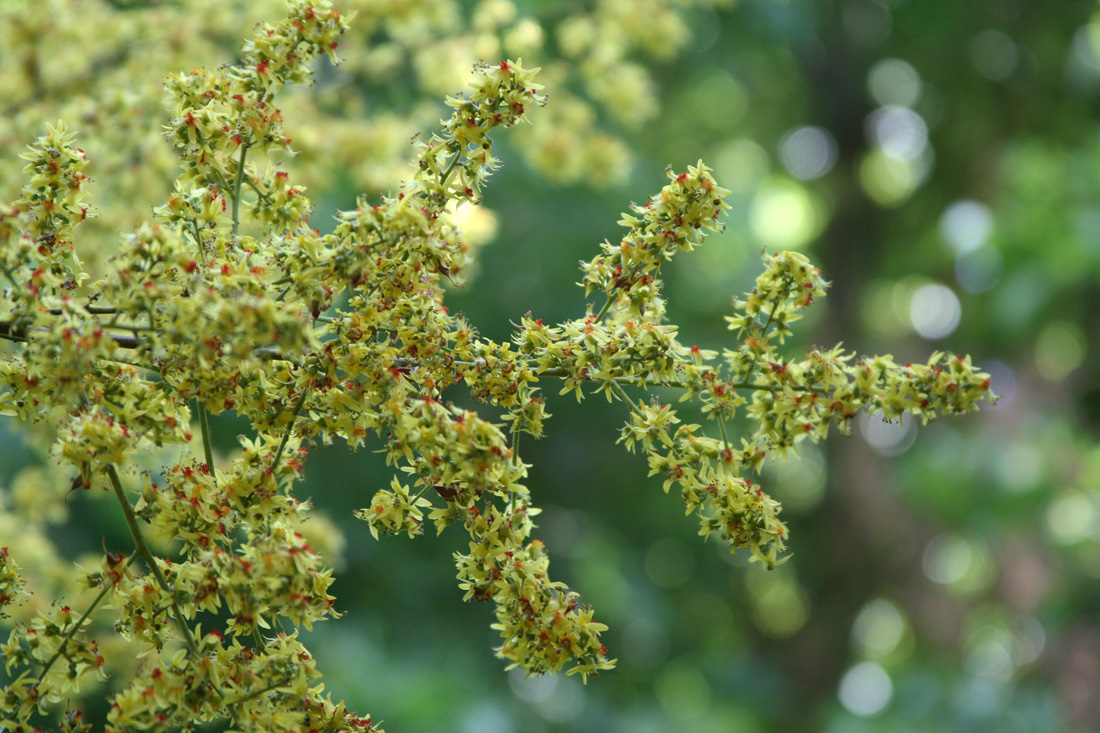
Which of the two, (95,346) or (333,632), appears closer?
(95,346)

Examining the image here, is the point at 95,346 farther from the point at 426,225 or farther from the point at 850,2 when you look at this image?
the point at 850,2

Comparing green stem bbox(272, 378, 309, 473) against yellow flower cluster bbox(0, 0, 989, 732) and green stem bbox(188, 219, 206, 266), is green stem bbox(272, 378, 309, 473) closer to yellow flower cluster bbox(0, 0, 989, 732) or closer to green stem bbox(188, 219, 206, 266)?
yellow flower cluster bbox(0, 0, 989, 732)

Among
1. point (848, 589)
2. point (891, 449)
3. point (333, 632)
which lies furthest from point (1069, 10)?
point (333, 632)

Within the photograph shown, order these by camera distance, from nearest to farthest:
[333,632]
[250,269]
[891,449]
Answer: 1. [250,269]
2. [333,632]
3. [891,449]

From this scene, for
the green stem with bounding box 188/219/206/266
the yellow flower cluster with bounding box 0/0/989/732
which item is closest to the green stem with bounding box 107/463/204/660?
the yellow flower cluster with bounding box 0/0/989/732

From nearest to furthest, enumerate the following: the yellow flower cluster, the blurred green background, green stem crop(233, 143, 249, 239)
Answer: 1. the yellow flower cluster
2. green stem crop(233, 143, 249, 239)
3. the blurred green background

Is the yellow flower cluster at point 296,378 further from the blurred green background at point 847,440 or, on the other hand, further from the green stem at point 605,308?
the blurred green background at point 847,440

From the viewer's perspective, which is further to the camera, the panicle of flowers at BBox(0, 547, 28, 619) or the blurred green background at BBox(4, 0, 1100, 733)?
the blurred green background at BBox(4, 0, 1100, 733)

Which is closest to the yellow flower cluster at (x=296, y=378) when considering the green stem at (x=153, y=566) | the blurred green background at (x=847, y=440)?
the green stem at (x=153, y=566)
